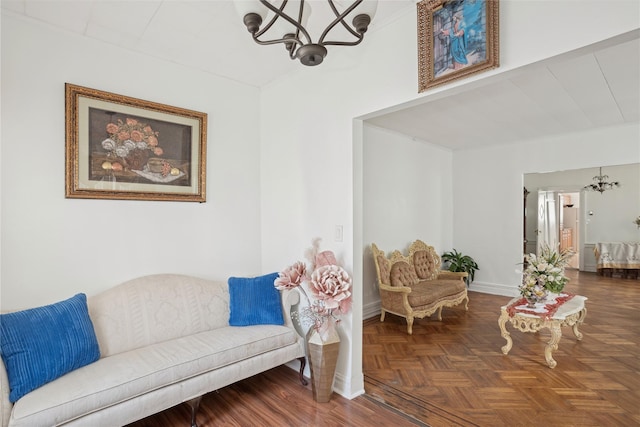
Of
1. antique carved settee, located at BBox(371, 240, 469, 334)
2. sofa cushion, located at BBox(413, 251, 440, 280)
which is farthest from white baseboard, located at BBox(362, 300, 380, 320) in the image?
sofa cushion, located at BBox(413, 251, 440, 280)

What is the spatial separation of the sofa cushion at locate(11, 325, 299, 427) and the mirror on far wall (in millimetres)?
6686

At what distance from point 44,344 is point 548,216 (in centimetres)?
909

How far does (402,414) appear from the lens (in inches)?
90.5

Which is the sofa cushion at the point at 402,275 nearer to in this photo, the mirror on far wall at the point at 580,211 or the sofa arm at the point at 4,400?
the sofa arm at the point at 4,400


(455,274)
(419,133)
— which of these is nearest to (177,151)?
(419,133)

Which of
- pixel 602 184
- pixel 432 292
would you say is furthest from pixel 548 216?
pixel 432 292

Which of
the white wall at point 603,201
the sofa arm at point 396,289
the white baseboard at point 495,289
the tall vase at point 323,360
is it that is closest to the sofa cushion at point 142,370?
the tall vase at point 323,360

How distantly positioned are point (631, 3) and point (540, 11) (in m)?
0.35

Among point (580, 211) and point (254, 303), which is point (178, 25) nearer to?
point (254, 303)

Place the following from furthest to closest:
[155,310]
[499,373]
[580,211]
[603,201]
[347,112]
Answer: [580,211] → [603,201] → [499,373] → [347,112] → [155,310]

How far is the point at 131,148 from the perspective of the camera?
8.77ft

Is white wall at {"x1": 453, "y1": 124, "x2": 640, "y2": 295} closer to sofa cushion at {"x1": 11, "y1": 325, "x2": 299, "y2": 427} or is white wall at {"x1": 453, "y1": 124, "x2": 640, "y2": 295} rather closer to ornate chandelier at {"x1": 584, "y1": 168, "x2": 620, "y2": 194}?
ornate chandelier at {"x1": 584, "y1": 168, "x2": 620, "y2": 194}

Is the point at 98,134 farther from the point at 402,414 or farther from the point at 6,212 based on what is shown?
the point at 402,414

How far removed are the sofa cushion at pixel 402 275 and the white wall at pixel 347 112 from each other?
5.87 ft
